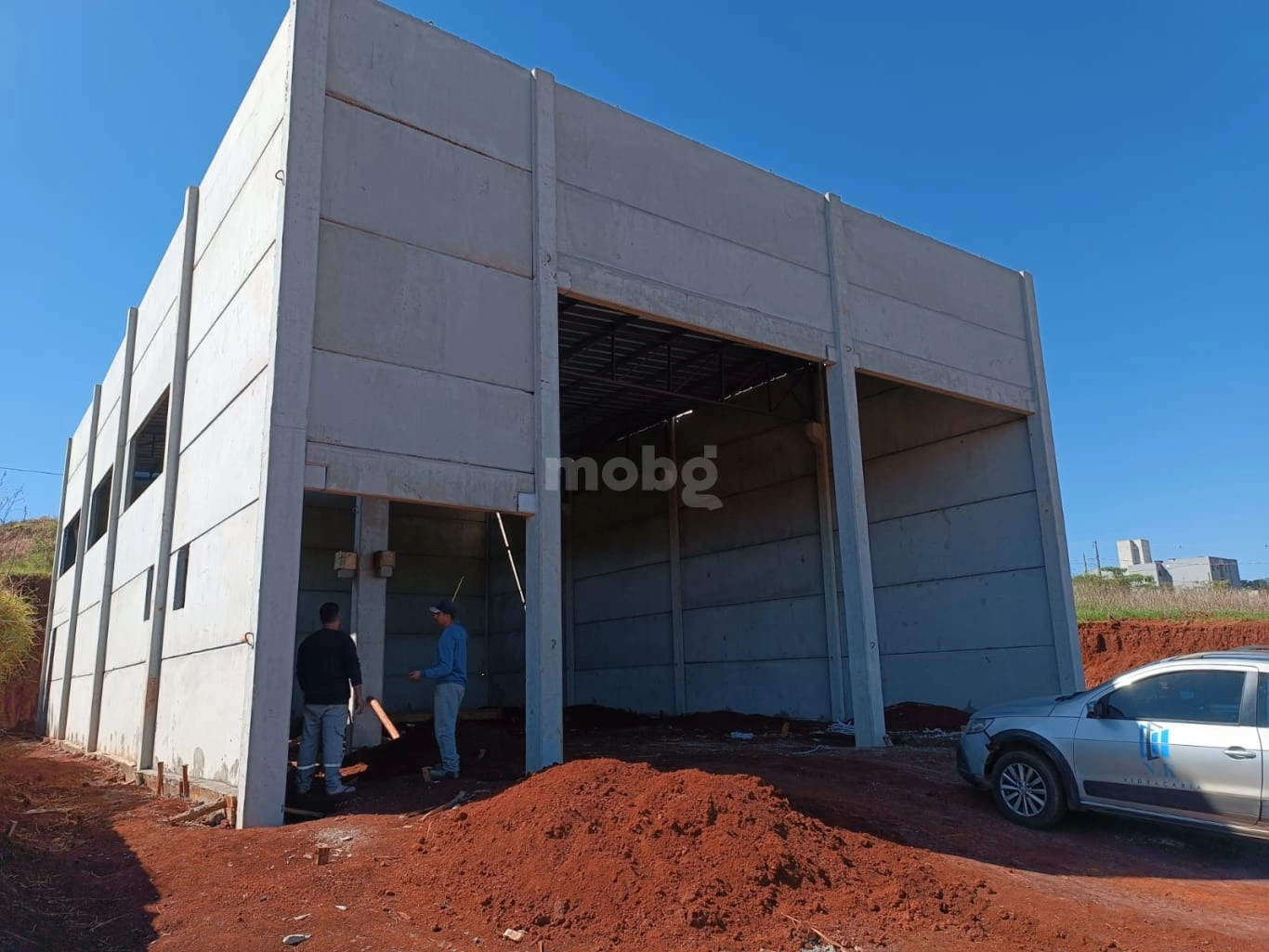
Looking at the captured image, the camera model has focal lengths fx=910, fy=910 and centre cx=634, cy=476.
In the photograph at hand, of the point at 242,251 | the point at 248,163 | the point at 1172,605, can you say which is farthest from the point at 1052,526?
the point at 1172,605

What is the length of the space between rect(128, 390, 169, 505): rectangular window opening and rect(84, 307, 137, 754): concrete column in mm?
191

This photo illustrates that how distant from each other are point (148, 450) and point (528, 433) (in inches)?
497

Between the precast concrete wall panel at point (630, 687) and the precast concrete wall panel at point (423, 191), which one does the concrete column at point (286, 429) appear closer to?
the precast concrete wall panel at point (423, 191)

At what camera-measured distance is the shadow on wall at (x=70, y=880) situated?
516cm

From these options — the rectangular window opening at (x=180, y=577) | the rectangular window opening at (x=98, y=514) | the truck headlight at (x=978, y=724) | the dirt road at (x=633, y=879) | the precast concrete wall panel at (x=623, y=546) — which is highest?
the rectangular window opening at (x=98, y=514)

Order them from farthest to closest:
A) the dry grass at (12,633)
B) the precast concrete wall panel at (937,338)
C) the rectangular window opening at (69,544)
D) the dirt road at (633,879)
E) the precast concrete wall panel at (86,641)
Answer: the rectangular window opening at (69,544) → the precast concrete wall panel at (86,641) → the precast concrete wall panel at (937,338) → the dry grass at (12,633) → the dirt road at (633,879)

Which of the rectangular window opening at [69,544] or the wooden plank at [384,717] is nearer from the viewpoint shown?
the wooden plank at [384,717]

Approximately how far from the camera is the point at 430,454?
8930mm

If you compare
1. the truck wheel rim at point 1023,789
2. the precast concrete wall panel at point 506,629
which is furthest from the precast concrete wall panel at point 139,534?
the truck wheel rim at point 1023,789

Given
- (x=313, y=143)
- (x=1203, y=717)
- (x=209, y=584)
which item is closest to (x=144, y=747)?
(x=209, y=584)

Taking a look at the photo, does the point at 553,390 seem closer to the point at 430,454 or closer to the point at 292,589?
the point at 430,454

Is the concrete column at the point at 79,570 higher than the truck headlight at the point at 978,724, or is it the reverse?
the concrete column at the point at 79,570

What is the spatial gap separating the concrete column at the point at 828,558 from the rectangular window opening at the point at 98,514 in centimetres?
1468

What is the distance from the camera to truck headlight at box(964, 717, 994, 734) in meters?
8.70
